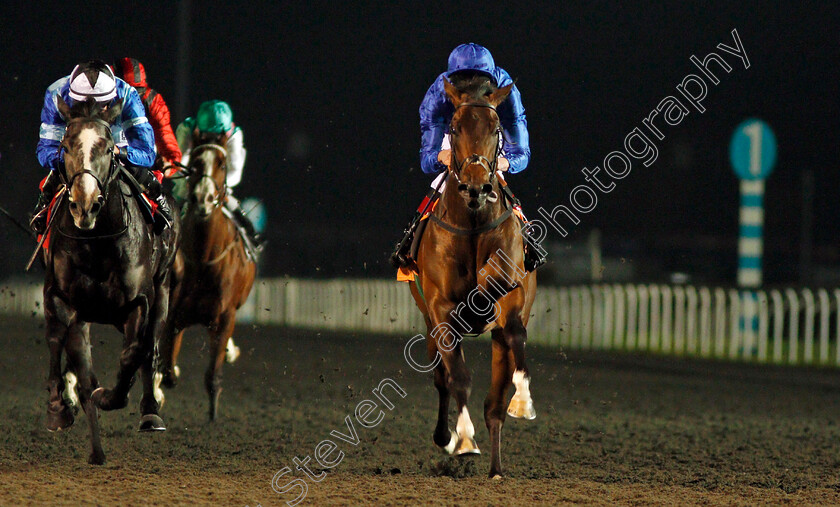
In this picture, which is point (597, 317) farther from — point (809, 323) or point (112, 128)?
point (112, 128)

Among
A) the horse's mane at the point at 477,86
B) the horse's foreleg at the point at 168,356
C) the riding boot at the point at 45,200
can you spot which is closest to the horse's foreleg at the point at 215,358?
the horse's foreleg at the point at 168,356

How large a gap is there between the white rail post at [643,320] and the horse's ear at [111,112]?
11557mm

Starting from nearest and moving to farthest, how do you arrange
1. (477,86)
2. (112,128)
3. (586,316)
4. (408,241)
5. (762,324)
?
(477,86), (112,128), (408,241), (762,324), (586,316)

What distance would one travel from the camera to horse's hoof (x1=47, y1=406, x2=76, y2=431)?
21.9 feet

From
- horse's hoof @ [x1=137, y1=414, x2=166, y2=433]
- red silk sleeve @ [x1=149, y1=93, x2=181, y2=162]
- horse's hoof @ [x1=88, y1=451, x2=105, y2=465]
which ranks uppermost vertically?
red silk sleeve @ [x1=149, y1=93, x2=181, y2=162]

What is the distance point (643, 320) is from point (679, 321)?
682 millimetres

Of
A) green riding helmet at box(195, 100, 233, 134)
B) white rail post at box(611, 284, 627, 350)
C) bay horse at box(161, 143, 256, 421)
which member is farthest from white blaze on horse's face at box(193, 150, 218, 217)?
white rail post at box(611, 284, 627, 350)

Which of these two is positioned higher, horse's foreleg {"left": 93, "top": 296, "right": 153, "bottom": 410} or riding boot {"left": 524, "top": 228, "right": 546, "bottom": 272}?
riding boot {"left": 524, "top": 228, "right": 546, "bottom": 272}

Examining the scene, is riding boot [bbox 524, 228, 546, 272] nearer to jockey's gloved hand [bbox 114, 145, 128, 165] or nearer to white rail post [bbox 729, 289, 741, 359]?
jockey's gloved hand [bbox 114, 145, 128, 165]

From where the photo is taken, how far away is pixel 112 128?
268 inches

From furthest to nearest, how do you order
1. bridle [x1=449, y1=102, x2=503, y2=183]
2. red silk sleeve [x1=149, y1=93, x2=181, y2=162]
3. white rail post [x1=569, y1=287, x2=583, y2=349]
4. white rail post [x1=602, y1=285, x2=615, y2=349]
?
white rail post [x1=569, y1=287, x2=583, y2=349] → white rail post [x1=602, y1=285, x2=615, y2=349] → red silk sleeve [x1=149, y1=93, x2=181, y2=162] → bridle [x1=449, y1=102, x2=503, y2=183]

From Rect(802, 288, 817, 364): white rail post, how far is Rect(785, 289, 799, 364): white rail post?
0.14 meters

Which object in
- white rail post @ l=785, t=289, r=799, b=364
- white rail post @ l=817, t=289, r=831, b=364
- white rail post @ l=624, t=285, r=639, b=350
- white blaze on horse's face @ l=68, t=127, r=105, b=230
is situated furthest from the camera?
white rail post @ l=624, t=285, r=639, b=350

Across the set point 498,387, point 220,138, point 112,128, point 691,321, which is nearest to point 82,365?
point 112,128
